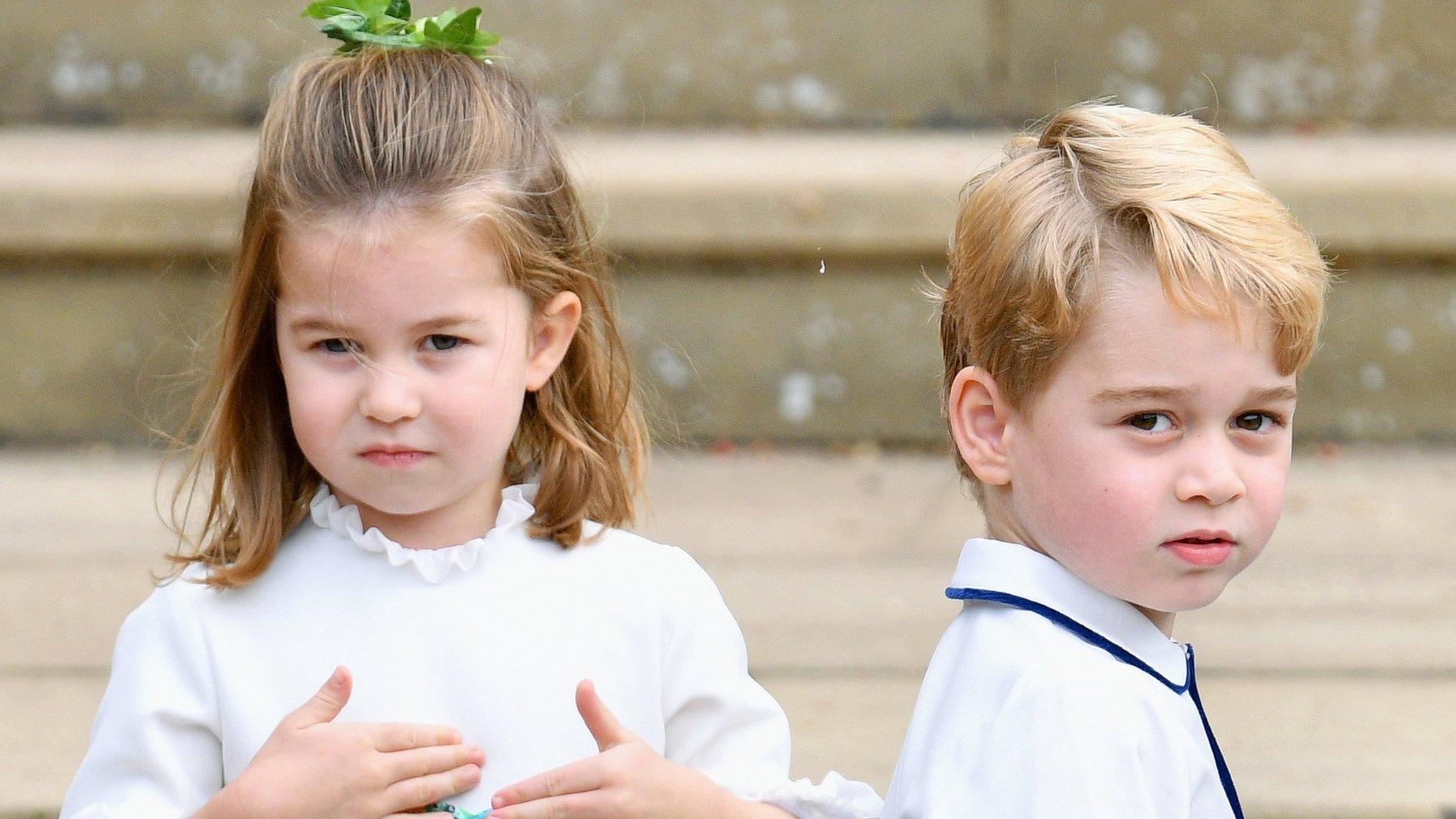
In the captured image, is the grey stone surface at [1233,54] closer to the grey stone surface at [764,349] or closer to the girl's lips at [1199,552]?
the grey stone surface at [764,349]

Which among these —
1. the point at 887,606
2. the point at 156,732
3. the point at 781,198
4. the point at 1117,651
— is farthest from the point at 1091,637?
the point at 781,198

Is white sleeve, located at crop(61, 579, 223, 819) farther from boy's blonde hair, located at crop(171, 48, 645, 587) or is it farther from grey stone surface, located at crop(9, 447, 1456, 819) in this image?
grey stone surface, located at crop(9, 447, 1456, 819)

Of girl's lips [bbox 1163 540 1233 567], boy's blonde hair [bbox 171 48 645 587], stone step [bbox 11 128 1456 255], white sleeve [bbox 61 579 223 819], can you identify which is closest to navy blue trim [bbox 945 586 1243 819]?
girl's lips [bbox 1163 540 1233 567]

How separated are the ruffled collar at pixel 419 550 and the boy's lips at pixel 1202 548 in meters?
0.73

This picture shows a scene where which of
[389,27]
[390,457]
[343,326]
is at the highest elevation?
[389,27]

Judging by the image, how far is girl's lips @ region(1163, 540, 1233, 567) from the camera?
1660 mm

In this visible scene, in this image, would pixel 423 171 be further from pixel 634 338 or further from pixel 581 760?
pixel 634 338

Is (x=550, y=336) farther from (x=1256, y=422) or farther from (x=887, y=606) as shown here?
(x=887, y=606)

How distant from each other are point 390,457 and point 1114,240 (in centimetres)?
78

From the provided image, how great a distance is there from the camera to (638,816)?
5.86ft

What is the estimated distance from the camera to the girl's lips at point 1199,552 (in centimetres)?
166

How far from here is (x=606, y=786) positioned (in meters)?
1.77

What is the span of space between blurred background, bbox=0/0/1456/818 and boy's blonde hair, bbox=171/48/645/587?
5.79ft

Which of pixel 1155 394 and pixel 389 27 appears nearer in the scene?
pixel 1155 394
